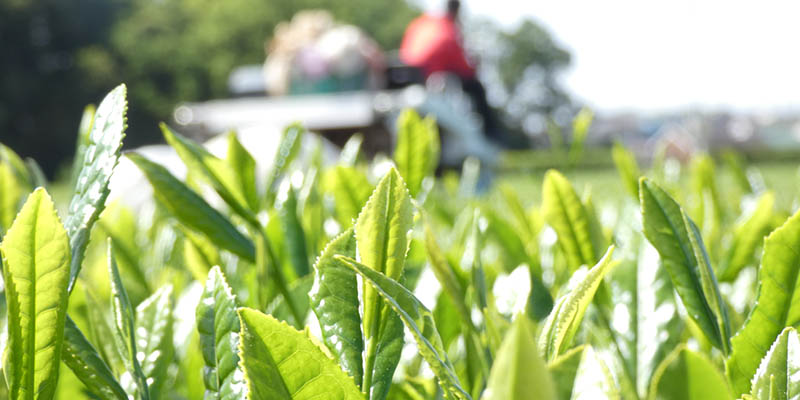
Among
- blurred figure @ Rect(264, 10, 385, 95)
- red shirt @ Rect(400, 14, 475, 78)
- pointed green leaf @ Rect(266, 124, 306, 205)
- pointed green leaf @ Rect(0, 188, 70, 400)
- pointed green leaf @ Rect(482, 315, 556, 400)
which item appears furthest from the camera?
red shirt @ Rect(400, 14, 475, 78)

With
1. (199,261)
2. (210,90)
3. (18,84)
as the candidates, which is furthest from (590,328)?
(210,90)

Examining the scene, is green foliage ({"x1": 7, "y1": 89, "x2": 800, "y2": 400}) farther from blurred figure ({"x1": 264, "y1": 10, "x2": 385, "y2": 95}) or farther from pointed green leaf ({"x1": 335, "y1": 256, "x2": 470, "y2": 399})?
blurred figure ({"x1": 264, "y1": 10, "x2": 385, "y2": 95})

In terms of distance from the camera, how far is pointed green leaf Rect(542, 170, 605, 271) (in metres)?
0.40

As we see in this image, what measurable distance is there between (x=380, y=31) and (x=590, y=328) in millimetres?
27018

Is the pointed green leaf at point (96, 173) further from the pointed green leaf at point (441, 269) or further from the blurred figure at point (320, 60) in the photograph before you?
the blurred figure at point (320, 60)

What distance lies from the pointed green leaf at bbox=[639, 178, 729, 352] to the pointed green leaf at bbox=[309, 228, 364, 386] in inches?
5.6

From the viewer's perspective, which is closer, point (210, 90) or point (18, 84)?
point (18, 84)

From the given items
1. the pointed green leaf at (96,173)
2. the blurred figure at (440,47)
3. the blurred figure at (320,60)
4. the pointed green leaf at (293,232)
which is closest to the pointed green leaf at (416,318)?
the pointed green leaf at (96,173)

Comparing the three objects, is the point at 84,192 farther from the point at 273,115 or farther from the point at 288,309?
the point at 273,115

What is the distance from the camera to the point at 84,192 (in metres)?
0.30

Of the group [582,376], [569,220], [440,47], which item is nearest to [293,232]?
[569,220]

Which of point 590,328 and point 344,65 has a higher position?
point 344,65

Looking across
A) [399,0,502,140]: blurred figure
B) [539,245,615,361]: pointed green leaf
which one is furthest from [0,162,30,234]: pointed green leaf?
[399,0,502,140]: blurred figure

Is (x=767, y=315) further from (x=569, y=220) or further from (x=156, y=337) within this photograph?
(x=156, y=337)
